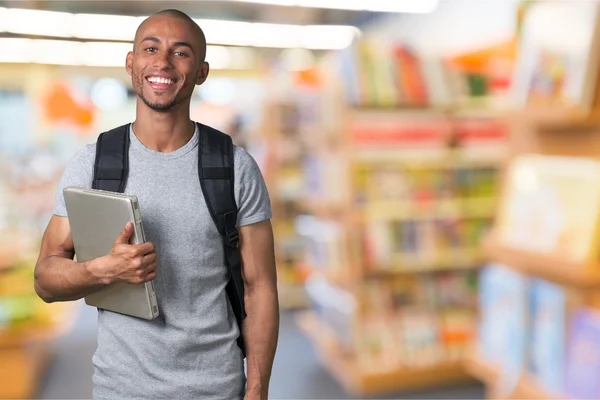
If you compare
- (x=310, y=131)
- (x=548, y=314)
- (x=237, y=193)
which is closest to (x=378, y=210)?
(x=310, y=131)

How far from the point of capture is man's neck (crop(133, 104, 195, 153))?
4.32 ft

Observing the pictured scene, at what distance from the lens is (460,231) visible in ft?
13.0

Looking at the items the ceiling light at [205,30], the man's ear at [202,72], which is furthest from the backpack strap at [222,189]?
the ceiling light at [205,30]

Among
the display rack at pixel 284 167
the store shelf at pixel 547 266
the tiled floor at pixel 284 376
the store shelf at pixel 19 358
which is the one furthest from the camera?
the display rack at pixel 284 167

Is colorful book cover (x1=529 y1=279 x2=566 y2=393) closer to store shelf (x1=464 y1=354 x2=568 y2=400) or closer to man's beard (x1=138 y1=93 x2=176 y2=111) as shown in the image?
store shelf (x1=464 y1=354 x2=568 y2=400)

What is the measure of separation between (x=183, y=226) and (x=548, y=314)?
5.14 feet

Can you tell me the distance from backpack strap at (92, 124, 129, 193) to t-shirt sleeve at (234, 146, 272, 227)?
239 millimetres

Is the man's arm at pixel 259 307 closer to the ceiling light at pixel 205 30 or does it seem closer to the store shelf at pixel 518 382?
the store shelf at pixel 518 382

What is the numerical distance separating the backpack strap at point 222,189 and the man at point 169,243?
2cm

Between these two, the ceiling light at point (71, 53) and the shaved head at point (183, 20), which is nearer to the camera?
the shaved head at point (183, 20)

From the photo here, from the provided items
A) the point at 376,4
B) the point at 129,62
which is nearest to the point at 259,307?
the point at 129,62

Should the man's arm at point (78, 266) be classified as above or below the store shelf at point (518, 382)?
above

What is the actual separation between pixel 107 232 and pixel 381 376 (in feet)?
9.46

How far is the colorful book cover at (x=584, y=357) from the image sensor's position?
199 cm
